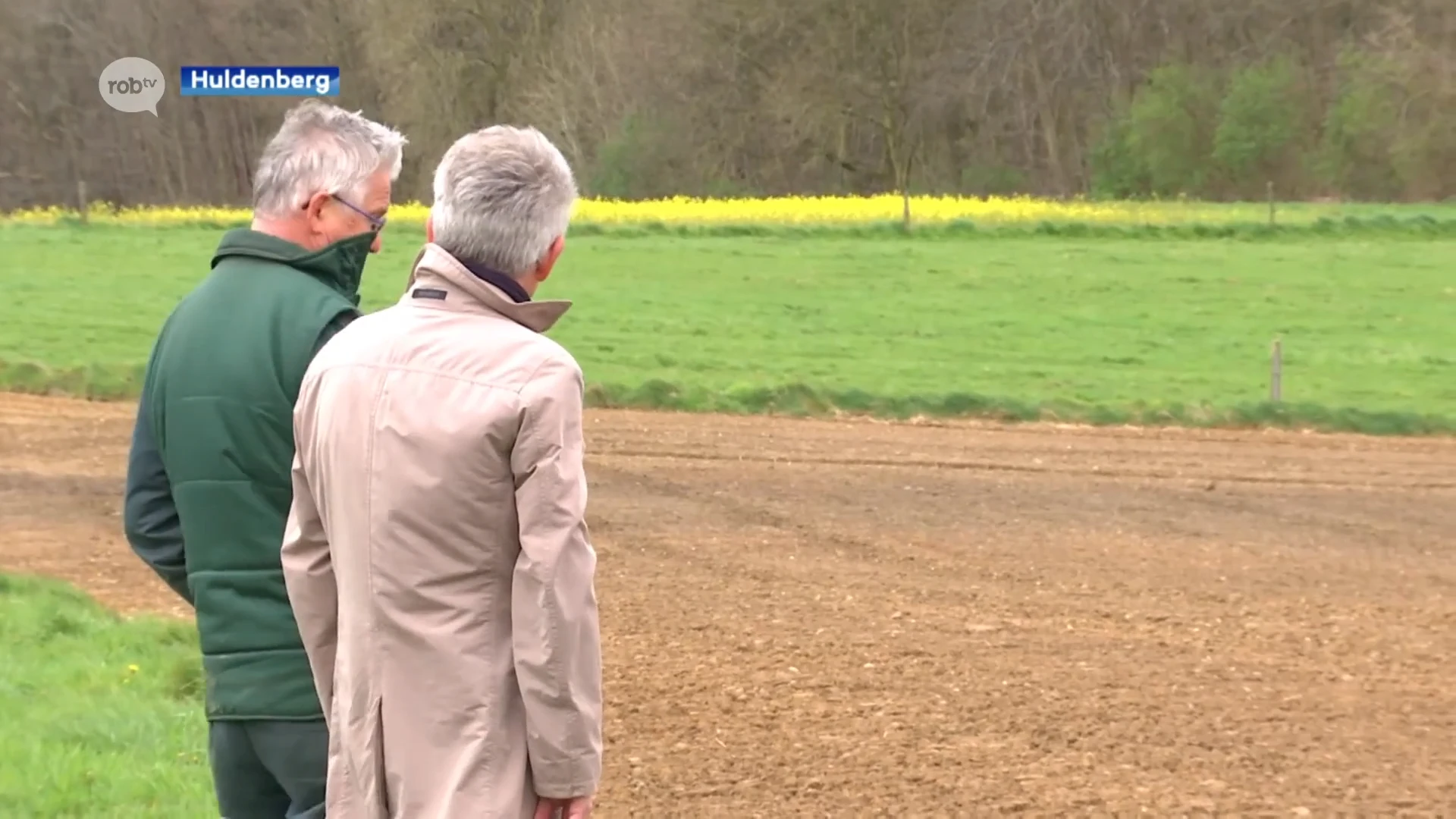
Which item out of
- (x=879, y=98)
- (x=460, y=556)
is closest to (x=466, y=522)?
(x=460, y=556)

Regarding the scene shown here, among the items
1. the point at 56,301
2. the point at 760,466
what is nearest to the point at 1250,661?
the point at 760,466

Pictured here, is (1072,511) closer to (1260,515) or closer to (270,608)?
(1260,515)

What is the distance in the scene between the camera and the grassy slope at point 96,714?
4895 mm

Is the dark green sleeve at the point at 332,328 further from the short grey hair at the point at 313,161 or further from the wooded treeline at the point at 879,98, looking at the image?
the wooded treeline at the point at 879,98

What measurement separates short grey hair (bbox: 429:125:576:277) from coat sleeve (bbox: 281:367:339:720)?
0.40 m

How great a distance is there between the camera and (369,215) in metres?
3.12

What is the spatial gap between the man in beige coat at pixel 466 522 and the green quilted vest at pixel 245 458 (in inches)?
12.1

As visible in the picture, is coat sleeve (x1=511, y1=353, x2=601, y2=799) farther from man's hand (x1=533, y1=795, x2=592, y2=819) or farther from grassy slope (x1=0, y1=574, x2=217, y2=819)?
grassy slope (x1=0, y1=574, x2=217, y2=819)

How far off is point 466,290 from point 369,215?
0.61 m

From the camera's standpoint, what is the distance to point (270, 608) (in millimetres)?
2984

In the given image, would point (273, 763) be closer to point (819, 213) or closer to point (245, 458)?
point (245, 458)

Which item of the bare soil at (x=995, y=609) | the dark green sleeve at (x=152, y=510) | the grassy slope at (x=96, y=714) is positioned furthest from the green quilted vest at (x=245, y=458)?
the bare soil at (x=995, y=609)

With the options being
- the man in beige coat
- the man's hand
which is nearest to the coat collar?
the man in beige coat

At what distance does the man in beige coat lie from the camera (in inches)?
98.1
